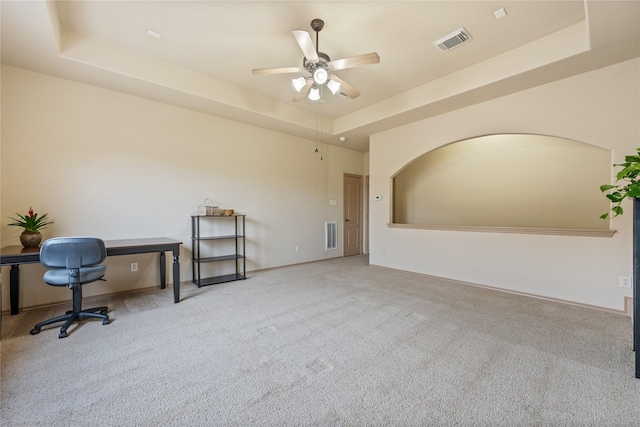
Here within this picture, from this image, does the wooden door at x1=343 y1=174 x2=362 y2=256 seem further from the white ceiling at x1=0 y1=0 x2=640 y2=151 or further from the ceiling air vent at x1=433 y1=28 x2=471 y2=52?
the ceiling air vent at x1=433 y1=28 x2=471 y2=52

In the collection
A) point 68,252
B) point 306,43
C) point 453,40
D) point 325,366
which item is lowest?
point 325,366

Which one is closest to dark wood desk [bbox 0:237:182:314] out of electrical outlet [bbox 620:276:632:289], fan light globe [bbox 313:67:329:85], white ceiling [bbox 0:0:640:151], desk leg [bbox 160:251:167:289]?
desk leg [bbox 160:251:167:289]

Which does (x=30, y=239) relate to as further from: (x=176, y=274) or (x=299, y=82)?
(x=299, y=82)

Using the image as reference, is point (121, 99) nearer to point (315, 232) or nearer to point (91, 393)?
point (91, 393)

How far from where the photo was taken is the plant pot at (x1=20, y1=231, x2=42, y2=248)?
2.94 meters

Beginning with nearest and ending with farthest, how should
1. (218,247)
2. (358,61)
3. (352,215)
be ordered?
(358,61) < (218,247) < (352,215)

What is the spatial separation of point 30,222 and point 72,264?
107 centimetres

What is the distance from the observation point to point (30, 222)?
301 centimetres

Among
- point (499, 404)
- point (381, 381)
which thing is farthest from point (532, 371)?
point (381, 381)

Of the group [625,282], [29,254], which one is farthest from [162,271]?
[625,282]

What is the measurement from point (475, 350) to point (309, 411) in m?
1.52

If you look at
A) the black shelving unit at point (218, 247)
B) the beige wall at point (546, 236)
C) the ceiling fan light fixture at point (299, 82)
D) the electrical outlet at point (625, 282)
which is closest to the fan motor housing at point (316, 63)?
the ceiling fan light fixture at point (299, 82)

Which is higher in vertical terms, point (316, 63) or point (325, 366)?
point (316, 63)

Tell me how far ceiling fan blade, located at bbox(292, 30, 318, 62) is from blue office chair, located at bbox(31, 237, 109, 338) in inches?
109
